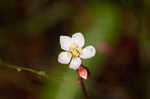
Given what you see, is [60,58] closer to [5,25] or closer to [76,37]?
[76,37]

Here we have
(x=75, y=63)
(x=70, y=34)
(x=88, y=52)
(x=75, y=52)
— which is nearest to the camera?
(x=75, y=63)

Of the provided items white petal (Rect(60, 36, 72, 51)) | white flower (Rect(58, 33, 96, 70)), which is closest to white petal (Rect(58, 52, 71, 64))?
white flower (Rect(58, 33, 96, 70))

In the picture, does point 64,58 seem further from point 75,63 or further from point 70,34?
point 70,34

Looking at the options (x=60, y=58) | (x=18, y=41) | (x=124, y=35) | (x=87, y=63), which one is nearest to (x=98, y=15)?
(x=124, y=35)

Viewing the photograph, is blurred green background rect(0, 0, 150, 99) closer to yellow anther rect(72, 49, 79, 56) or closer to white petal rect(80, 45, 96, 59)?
yellow anther rect(72, 49, 79, 56)

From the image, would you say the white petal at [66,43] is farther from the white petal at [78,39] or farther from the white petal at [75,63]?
the white petal at [75,63]

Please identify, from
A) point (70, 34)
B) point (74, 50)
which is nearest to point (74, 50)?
point (74, 50)

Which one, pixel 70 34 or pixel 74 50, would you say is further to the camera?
pixel 70 34
